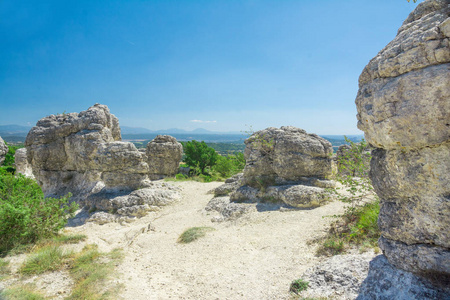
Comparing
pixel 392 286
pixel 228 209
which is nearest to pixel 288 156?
pixel 228 209

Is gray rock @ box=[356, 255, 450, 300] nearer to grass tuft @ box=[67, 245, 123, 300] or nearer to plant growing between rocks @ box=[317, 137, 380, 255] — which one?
plant growing between rocks @ box=[317, 137, 380, 255]

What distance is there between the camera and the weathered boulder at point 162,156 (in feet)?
70.4

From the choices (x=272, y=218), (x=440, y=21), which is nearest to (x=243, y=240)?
(x=272, y=218)

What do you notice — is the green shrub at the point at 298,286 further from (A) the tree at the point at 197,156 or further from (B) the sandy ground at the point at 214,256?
(A) the tree at the point at 197,156

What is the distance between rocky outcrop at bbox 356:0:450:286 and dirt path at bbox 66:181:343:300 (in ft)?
8.39

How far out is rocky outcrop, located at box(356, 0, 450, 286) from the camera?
343cm

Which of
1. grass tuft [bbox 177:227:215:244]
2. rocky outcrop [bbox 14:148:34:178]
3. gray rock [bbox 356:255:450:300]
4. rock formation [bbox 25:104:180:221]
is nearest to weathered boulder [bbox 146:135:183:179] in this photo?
rock formation [bbox 25:104:180:221]

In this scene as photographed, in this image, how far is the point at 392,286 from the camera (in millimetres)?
4121

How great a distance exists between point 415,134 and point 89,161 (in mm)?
18214

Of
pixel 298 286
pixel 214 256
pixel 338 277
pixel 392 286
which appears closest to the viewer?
pixel 392 286

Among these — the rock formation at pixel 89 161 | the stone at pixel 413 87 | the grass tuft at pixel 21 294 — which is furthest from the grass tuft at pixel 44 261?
the stone at pixel 413 87

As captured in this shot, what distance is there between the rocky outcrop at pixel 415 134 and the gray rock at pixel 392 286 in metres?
0.13

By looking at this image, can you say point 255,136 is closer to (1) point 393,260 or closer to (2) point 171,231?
(2) point 171,231

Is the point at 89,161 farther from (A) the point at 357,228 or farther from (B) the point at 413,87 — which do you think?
Result: (B) the point at 413,87
